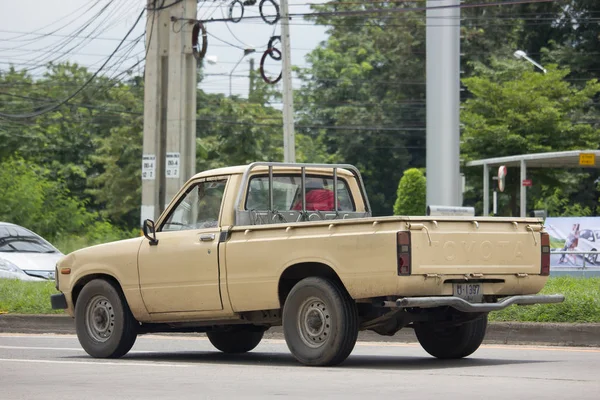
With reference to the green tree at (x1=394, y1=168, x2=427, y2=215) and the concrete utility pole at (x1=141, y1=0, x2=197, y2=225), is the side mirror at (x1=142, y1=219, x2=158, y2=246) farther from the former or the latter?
the green tree at (x1=394, y1=168, x2=427, y2=215)

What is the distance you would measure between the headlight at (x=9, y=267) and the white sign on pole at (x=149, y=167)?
9.38 feet

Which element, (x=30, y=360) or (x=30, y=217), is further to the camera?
(x=30, y=217)

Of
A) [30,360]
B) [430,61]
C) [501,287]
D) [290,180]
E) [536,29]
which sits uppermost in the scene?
[536,29]

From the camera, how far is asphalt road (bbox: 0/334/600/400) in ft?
28.7

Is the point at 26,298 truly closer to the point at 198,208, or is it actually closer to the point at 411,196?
the point at 198,208

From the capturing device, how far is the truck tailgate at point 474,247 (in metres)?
10.2

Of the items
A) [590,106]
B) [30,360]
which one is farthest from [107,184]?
[30,360]

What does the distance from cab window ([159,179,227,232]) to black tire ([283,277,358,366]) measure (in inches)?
53.9

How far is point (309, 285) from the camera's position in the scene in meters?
10.7

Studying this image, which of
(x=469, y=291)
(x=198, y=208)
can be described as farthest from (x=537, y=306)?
(x=198, y=208)

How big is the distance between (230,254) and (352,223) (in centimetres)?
149

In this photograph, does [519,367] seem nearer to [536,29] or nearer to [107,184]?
[107,184]

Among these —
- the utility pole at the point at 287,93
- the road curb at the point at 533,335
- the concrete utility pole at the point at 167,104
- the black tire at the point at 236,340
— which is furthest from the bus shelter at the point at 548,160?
the black tire at the point at 236,340

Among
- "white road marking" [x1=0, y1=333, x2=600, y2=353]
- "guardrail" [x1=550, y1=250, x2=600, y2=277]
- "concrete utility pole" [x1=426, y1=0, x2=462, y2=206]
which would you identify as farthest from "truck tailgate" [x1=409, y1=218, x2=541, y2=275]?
"guardrail" [x1=550, y1=250, x2=600, y2=277]
